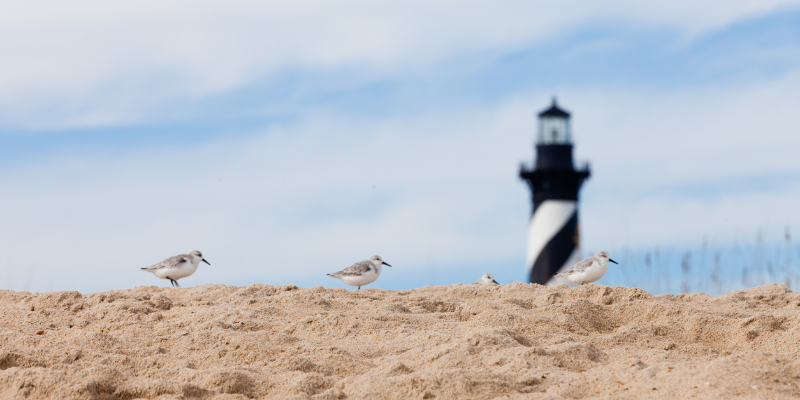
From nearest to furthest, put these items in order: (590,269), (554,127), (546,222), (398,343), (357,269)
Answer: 1. (398,343)
2. (590,269)
3. (357,269)
4. (546,222)
5. (554,127)

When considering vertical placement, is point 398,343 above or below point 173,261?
below

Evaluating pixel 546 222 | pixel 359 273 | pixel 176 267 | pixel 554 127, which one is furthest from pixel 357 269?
pixel 554 127

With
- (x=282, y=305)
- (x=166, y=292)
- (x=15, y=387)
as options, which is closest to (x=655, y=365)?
(x=282, y=305)

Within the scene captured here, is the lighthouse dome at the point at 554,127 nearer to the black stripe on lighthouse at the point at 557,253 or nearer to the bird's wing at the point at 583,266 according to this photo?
the black stripe on lighthouse at the point at 557,253

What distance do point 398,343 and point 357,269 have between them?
10.6 ft

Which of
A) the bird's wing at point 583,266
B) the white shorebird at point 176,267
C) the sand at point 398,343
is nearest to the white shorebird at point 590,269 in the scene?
the bird's wing at point 583,266

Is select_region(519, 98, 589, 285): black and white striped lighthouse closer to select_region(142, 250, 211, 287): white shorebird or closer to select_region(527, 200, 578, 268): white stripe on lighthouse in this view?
select_region(527, 200, 578, 268): white stripe on lighthouse

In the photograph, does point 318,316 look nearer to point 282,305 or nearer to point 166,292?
point 282,305

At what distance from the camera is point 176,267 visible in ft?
28.6

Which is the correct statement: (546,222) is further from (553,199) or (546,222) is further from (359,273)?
(359,273)

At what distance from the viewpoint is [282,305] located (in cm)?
633

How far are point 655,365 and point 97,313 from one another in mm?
4615

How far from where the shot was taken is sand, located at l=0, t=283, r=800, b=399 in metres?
4.46

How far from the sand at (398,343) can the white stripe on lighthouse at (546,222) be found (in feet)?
45.9
